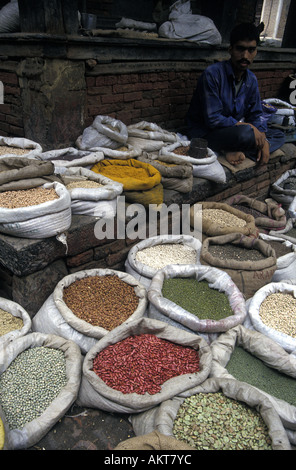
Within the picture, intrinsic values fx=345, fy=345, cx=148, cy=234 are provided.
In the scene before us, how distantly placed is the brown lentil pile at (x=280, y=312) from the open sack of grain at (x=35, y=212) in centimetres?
139

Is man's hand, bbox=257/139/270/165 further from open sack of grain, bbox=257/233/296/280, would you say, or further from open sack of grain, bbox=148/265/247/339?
open sack of grain, bbox=148/265/247/339

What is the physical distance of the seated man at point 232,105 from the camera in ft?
12.0

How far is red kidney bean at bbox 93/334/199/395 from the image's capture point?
1.69 meters

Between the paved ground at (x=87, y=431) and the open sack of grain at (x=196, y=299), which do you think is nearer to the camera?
the paved ground at (x=87, y=431)

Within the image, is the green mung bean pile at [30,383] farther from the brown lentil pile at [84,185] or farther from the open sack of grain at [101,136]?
the open sack of grain at [101,136]

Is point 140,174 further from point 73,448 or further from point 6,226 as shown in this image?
point 73,448

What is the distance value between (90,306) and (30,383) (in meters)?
0.54

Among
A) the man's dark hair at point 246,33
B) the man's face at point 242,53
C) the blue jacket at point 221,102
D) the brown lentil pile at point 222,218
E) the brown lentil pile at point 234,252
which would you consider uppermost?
the man's dark hair at point 246,33

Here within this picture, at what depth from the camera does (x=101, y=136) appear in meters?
3.24

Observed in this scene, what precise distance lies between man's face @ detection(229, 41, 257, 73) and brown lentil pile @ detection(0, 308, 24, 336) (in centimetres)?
338

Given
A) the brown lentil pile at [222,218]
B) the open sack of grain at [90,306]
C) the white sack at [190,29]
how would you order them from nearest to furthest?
the open sack of grain at [90,306] < the brown lentil pile at [222,218] < the white sack at [190,29]

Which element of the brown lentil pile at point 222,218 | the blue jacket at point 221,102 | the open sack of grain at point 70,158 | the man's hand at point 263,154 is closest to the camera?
the open sack of grain at point 70,158

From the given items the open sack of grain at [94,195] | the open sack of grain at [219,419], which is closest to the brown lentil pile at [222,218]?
the open sack of grain at [94,195]

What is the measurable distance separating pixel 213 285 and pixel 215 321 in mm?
368
